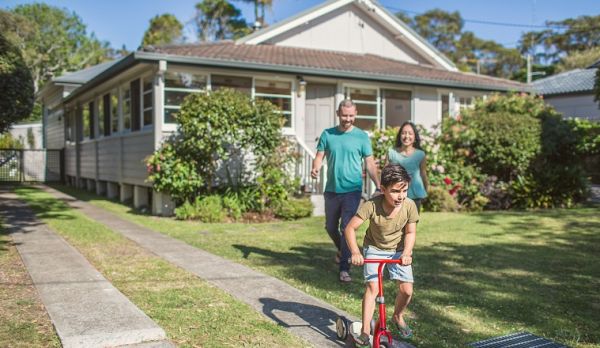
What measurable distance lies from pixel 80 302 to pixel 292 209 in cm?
681

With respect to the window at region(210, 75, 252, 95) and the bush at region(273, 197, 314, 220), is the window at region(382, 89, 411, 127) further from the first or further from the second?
the bush at region(273, 197, 314, 220)

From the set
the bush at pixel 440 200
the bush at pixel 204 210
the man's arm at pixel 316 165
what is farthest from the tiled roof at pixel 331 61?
the man's arm at pixel 316 165

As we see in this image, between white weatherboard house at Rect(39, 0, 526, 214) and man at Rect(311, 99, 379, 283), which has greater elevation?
white weatherboard house at Rect(39, 0, 526, 214)

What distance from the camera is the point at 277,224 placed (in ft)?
34.6

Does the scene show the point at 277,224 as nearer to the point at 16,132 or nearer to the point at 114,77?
the point at 114,77

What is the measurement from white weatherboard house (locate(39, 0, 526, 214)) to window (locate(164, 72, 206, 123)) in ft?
0.08

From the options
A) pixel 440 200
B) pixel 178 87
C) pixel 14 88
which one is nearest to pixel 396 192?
pixel 440 200

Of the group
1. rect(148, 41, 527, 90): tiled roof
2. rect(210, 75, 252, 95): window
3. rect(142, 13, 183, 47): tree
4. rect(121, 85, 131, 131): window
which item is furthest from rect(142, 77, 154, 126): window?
rect(142, 13, 183, 47): tree

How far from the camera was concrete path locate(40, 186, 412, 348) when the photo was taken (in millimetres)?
4195

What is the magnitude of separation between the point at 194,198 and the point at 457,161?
20.1 feet

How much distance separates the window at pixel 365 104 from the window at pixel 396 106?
0.31 meters

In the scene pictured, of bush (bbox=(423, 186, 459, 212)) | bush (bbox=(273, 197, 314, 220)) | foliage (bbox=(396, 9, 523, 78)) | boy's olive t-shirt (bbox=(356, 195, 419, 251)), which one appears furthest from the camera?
foliage (bbox=(396, 9, 523, 78))

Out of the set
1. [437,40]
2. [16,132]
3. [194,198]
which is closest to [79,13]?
[16,132]

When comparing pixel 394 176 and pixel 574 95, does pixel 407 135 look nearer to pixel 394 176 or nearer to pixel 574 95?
pixel 394 176
